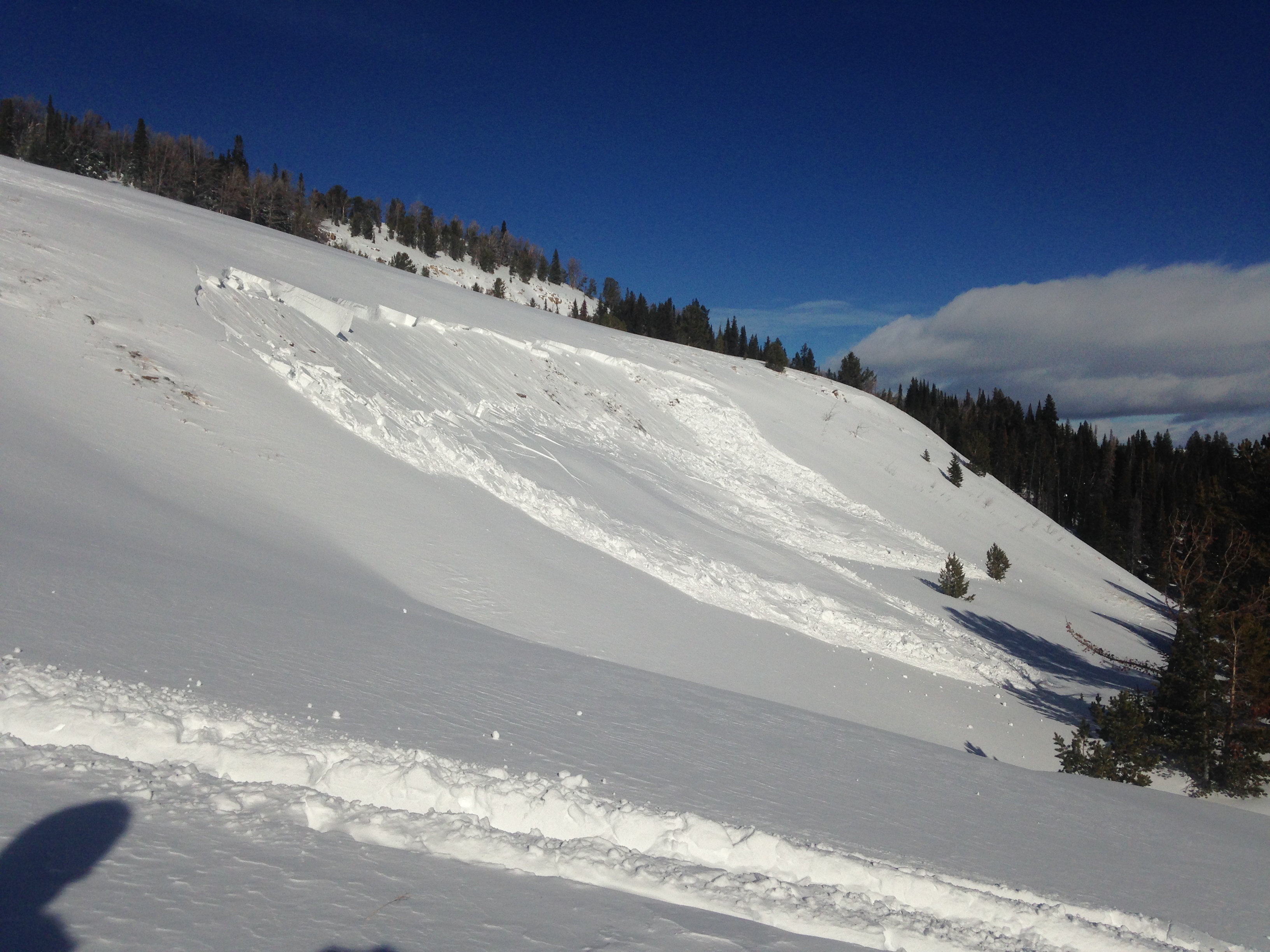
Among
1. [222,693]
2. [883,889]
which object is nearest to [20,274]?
[222,693]

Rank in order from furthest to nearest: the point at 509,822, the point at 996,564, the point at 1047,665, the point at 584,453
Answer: the point at 996,564 < the point at 584,453 < the point at 1047,665 < the point at 509,822

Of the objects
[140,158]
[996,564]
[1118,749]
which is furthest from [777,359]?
[140,158]

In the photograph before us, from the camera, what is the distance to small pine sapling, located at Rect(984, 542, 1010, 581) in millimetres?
28734

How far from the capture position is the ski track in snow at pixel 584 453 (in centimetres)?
1588

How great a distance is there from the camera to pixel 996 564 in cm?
2878

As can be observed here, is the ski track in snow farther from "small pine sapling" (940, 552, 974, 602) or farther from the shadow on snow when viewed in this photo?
"small pine sapling" (940, 552, 974, 602)

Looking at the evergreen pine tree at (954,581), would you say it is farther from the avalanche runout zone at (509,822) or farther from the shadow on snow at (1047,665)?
the avalanche runout zone at (509,822)

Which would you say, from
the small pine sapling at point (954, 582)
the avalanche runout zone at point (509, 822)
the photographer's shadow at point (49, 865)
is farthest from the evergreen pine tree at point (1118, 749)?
the photographer's shadow at point (49, 865)

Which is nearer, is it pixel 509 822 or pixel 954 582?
pixel 509 822

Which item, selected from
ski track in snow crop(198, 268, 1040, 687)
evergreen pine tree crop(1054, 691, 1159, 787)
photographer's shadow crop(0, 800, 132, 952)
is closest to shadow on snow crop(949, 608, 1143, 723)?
ski track in snow crop(198, 268, 1040, 687)

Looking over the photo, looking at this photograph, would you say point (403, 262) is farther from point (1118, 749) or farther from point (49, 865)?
point (49, 865)

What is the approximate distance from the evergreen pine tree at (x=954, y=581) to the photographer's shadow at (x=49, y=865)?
912 inches

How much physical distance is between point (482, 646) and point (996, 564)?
26.6 meters

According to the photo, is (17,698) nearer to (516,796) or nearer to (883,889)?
(516,796)
